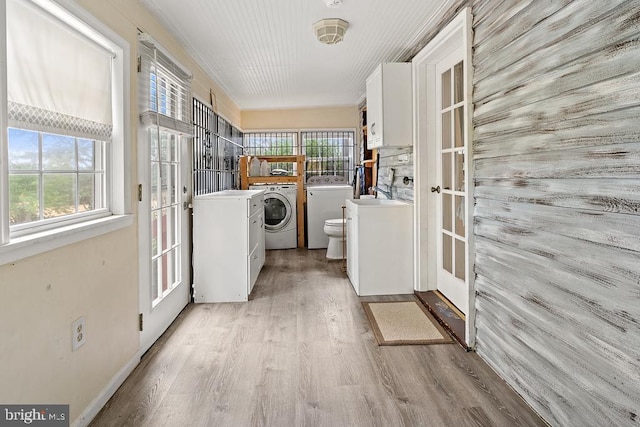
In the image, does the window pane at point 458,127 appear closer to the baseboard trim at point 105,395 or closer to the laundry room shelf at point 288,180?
the baseboard trim at point 105,395

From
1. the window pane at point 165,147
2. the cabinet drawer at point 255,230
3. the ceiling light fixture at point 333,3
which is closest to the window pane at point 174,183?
the window pane at point 165,147

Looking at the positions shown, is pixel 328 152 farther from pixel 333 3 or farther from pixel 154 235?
pixel 154 235

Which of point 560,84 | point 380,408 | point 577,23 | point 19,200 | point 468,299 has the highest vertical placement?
point 577,23

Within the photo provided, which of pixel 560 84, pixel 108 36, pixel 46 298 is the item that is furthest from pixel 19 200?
pixel 560 84

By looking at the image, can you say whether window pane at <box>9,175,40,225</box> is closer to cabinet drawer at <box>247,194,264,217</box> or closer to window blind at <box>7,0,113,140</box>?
window blind at <box>7,0,113,140</box>

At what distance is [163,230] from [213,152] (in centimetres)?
178

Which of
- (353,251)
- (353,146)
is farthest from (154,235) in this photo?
(353,146)

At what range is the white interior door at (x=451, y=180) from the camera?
2975 mm

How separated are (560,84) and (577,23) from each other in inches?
Answer: 8.7

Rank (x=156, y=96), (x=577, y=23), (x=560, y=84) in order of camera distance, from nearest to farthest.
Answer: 1. (x=577, y=23)
2. (x=560, y=84)
3. (x=156, y=96)

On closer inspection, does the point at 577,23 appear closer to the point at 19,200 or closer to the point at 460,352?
the point at 460,352

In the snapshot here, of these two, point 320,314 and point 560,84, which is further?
point 320,314

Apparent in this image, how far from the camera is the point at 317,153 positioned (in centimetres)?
678

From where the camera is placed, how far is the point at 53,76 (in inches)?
64.0
